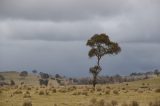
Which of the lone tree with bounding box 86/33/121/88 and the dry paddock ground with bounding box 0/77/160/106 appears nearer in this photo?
the dry paddock ground with bounding box 0/77/160/106

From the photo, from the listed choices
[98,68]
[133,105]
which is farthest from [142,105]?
[98,68]

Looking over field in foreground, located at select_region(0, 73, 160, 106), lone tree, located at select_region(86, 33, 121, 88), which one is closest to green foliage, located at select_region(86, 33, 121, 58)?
lone tree, located at select_region(86, 33, 121, 88)

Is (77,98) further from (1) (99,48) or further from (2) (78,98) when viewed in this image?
(1) (99,48)

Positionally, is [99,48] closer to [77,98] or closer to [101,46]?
[101,46]

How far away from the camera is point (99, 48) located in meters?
81.1

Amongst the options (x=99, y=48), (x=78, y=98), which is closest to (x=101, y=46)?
(x=99, y=48)

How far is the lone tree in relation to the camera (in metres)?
80.1

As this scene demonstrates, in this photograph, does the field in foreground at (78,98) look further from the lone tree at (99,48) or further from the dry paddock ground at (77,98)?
the lone tree at (99,48)

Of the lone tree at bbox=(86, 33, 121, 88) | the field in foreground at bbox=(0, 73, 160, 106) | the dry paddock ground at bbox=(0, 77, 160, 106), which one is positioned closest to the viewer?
the field in foreground at bbox=(0, 73, 160, 106)

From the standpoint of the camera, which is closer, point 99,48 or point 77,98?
point 77,98

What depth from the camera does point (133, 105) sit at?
104 feet

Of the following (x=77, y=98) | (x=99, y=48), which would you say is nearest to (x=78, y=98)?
(x=77, y=98)

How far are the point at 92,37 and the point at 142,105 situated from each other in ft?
161

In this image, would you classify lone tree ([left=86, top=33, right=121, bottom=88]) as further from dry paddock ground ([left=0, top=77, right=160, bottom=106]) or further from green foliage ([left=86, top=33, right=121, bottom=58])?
dry paddock ground ([left=0, top=77, right=160, bottom=106])
